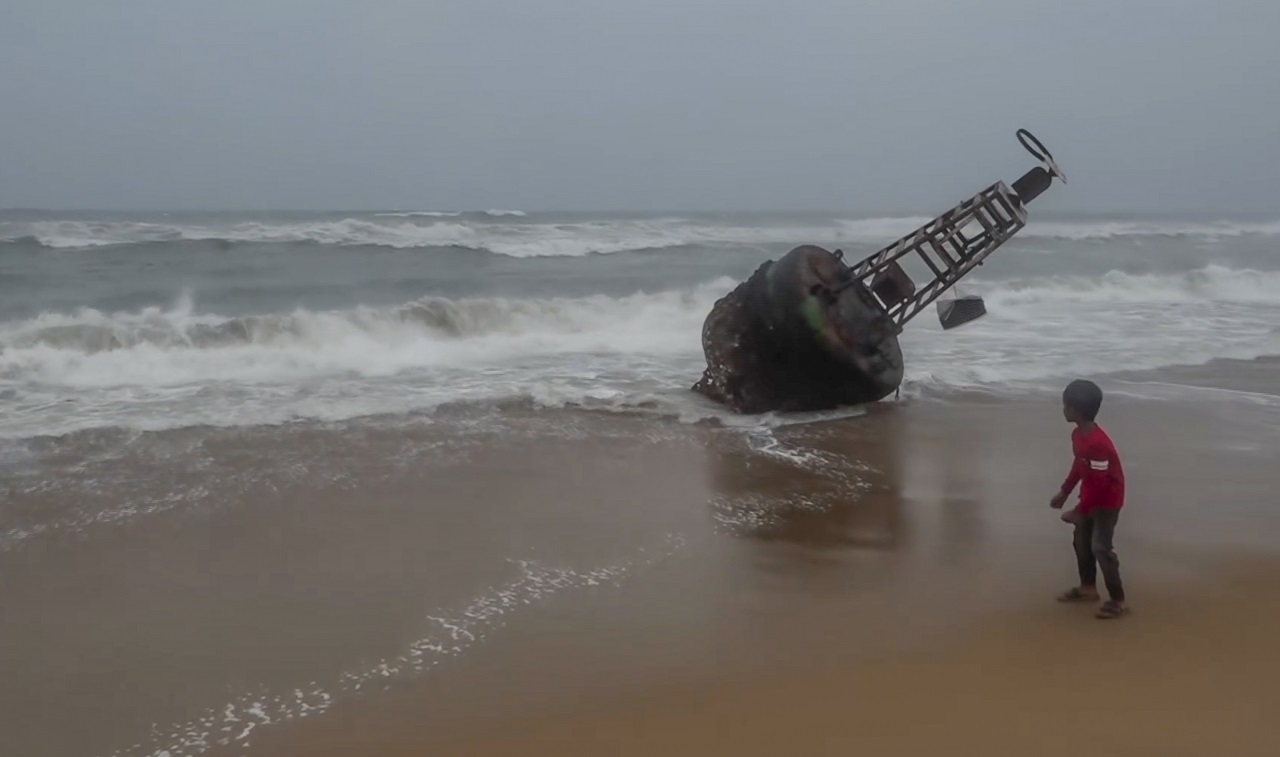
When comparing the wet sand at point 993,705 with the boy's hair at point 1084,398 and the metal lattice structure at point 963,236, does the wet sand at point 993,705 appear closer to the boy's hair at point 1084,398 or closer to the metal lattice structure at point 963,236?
the boy's hair at point 1084,398

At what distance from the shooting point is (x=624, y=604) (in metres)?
4.67

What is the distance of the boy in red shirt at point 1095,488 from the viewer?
14.2 ft

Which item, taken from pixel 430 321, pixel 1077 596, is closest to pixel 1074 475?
pixel 1077 596

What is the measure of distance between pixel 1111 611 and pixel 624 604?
224cm

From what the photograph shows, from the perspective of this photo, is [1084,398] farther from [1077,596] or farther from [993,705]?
[993,705]

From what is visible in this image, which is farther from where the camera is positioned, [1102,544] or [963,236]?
[963,236]

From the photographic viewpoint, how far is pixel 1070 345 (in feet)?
45.9

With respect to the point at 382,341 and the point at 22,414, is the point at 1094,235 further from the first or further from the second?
the point at 22,414

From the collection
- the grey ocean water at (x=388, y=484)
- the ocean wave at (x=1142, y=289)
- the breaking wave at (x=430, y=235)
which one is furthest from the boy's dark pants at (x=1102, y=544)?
the breaking wave at (x=430, y=235)

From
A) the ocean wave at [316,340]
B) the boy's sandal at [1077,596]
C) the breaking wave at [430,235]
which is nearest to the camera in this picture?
the boy's sandal at [1077,596]

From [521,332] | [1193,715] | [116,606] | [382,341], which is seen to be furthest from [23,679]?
[521,332]

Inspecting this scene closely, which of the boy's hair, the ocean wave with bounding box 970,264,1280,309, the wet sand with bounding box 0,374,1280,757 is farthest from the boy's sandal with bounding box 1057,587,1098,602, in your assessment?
the ocean wave with bounding box 970,264,1280,309

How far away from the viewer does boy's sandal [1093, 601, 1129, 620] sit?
4411mm

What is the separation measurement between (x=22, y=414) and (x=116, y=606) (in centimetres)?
521
